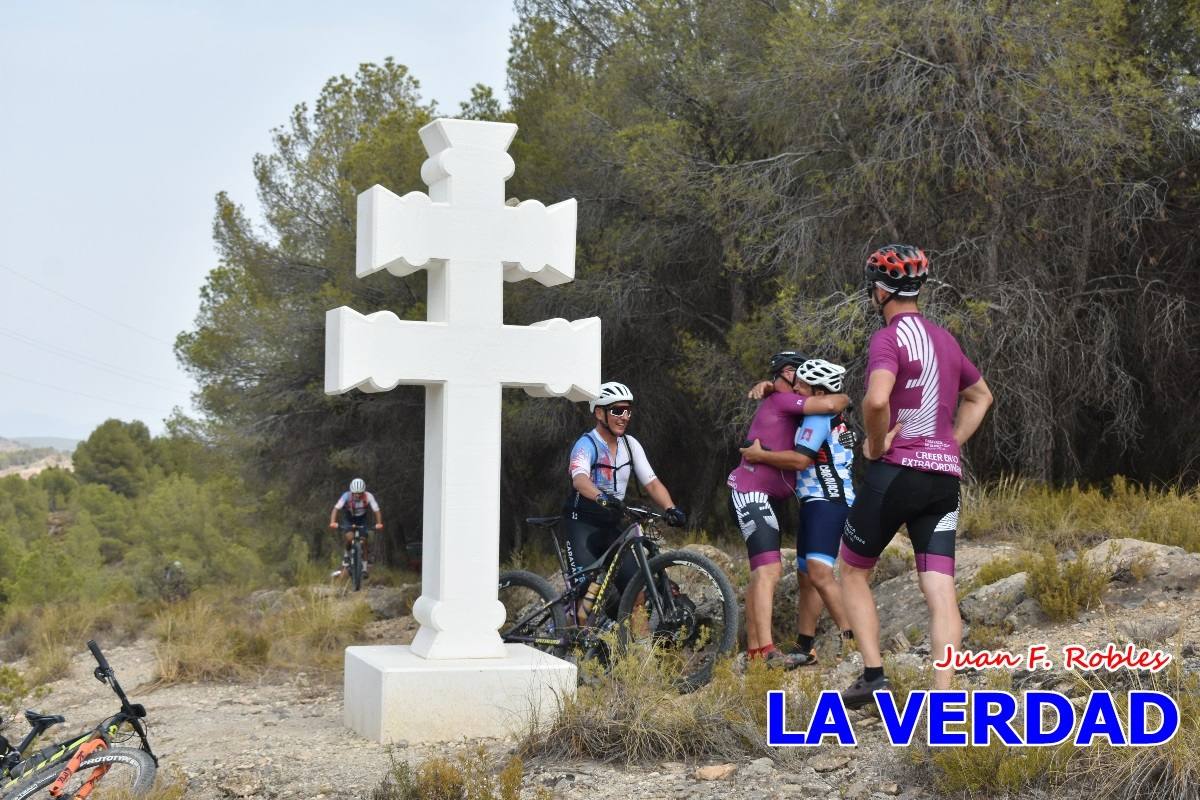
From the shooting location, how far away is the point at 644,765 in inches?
224

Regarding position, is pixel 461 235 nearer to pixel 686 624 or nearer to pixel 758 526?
pixel 758 526

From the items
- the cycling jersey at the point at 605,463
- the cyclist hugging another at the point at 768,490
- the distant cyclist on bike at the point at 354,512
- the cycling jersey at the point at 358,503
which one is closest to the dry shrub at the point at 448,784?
the cyclist hugging another at the point at 768,490

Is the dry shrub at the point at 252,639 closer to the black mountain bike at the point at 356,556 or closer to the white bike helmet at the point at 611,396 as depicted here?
the white bike helmet at the point at 611,396

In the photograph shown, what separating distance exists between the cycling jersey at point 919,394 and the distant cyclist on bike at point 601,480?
2.80 metres

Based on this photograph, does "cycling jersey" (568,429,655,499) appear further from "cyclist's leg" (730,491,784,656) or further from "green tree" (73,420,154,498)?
"green tree" (73,420,154,498)

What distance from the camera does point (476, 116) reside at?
2217 centimetres

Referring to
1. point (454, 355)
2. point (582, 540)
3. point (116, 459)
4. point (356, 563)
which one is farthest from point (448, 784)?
point (116, 459)

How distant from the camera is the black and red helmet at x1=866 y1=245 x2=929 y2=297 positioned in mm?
5695

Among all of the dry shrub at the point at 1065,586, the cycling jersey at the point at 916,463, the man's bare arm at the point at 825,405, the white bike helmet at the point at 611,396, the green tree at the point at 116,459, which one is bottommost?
the dry shrub at the point at 1065,586

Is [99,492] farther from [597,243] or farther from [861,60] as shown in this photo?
[861,60]

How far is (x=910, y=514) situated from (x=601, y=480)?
3.06m

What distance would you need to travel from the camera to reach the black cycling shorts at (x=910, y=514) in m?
5.51

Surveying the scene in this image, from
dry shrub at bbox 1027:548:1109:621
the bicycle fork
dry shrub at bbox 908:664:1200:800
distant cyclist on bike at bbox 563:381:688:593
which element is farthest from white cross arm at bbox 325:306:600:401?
dry shrub at bbox 908:664:1200:800

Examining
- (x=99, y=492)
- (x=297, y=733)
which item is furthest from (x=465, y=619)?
(x=99, y=492)
